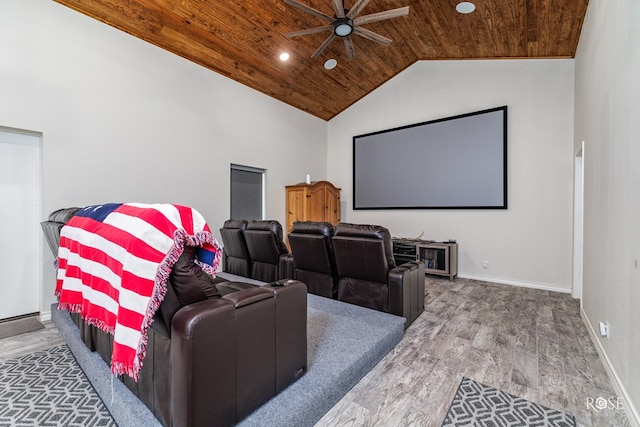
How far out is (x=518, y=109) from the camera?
469 cm

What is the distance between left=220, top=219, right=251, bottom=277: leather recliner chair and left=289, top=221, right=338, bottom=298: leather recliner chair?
1.05 meters

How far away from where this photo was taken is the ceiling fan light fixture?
3.30 m

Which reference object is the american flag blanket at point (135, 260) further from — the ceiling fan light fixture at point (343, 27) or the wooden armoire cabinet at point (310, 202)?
the wooden armoire cabinet at point (310, 202)

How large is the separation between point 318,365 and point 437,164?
4.53 m

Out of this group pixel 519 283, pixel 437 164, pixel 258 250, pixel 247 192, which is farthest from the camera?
pixel 247 192

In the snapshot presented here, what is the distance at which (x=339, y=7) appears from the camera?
3092 millimetres

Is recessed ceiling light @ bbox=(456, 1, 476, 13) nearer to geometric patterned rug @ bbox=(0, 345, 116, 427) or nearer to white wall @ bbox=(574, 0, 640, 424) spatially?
white wall @ bbox=(574, 0, 640, 424)

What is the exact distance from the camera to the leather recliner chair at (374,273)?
2787 mm

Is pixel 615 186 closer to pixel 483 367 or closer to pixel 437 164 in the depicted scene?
pixel 483 367

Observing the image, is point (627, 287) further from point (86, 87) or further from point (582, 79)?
point (86, 87)

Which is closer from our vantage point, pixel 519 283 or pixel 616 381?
pixel 616 381

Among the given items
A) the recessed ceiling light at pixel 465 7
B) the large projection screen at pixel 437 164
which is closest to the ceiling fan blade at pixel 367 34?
the recessed ceiling light at pixel 465 7

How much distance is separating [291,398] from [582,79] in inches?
190

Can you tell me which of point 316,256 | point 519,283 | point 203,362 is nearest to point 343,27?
point 316,256
